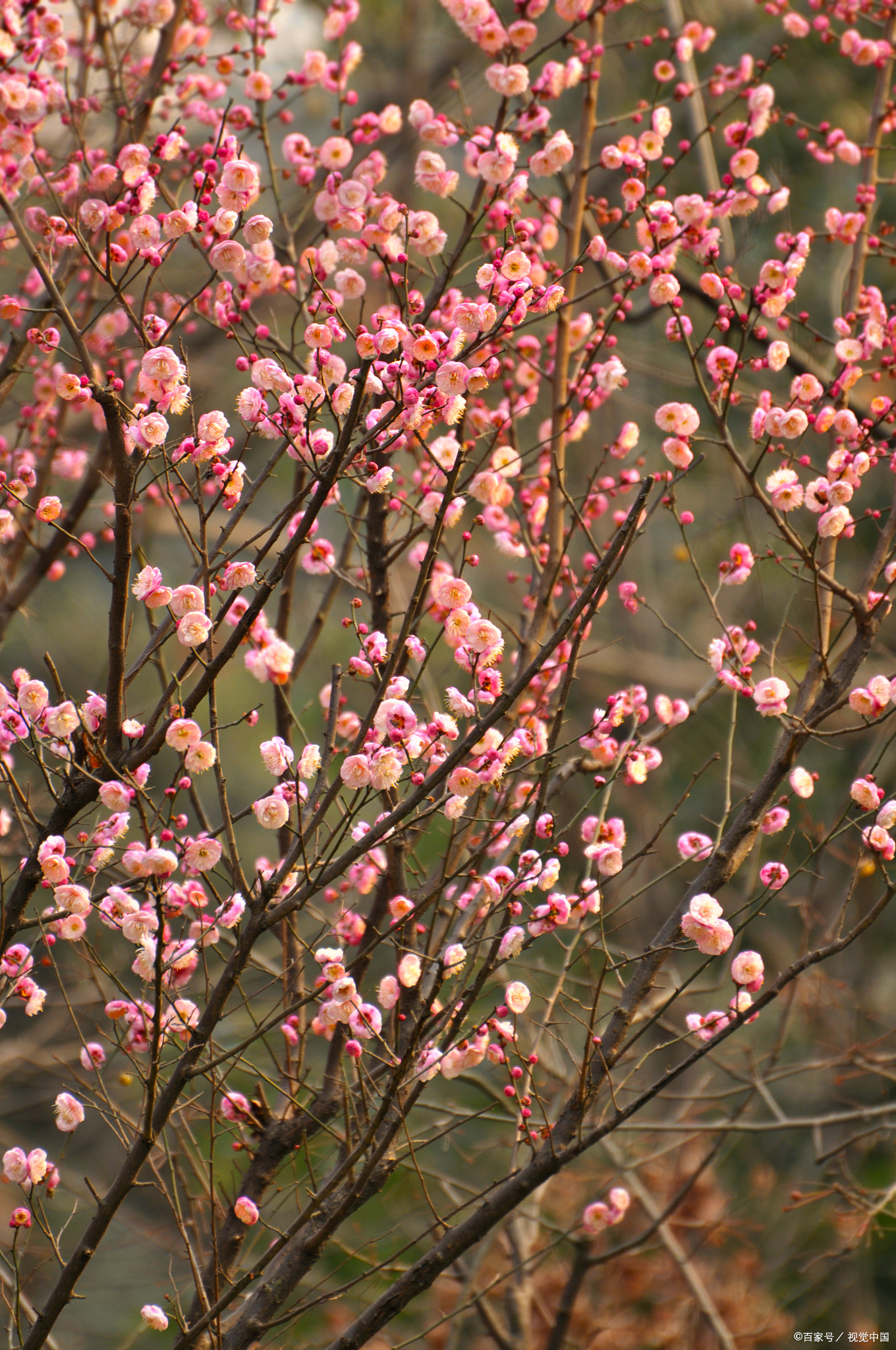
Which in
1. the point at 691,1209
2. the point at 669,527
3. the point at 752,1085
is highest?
the point at 752,1085

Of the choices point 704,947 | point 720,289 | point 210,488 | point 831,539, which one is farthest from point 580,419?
point 704,947

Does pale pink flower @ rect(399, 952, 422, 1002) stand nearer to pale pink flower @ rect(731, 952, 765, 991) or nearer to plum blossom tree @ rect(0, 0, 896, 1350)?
plum blossom tree @ rect(0, 0, 896, 1350)

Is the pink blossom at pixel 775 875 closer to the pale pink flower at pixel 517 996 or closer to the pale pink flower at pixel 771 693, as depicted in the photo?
the pale pink flower at pixel 771 693

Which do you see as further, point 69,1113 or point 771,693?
point 771,693

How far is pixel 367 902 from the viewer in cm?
401

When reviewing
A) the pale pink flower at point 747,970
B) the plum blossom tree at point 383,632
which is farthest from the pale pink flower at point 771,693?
the pale pink flower at point 747,970

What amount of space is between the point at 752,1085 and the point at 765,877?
53.0 inches

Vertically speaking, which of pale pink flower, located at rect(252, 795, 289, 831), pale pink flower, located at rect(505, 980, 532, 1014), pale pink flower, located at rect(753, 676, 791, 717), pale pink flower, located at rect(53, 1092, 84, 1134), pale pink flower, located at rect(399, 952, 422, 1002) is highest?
pale pink flower, located at rect(252, 795, 289, 831)

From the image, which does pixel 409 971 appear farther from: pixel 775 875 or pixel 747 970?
pixel 775 875

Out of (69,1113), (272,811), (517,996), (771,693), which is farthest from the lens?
(771,693)

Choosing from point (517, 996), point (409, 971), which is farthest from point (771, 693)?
point (409, 971)

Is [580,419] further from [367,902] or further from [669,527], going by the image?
[669,527]

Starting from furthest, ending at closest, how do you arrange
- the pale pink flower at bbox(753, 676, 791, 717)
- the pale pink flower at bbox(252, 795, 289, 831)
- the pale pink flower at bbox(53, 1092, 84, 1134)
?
1. the pale pink flower at bbox(753, 676, 791, 717)
2. the pale pink flower at bbox(53, 1092, 84, 1134)
3. the pale pink flower at bbox(252, 795, 289, 831)

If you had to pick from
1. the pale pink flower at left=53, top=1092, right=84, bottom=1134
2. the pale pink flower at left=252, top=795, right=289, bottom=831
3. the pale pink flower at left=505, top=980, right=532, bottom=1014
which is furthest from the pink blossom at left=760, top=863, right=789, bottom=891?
the pale pink flower at left=53, top=1092, right=84, bottom=1134
